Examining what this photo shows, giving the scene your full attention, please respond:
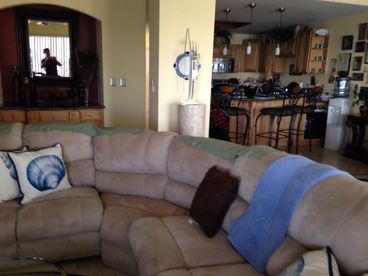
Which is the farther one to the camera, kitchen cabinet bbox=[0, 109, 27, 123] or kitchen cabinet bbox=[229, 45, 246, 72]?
kitchen cabinet bbox=[229, 45, 246, 72]

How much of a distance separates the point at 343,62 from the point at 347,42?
36 cm

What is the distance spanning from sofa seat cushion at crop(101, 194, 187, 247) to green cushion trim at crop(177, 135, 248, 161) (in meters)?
0.50

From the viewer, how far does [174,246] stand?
6.12 feet

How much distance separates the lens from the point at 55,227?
2250 millimetres

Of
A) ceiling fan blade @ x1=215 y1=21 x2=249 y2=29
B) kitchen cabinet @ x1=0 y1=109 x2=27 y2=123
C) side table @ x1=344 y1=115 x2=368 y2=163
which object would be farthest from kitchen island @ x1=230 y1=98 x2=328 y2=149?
kitchen cabinet @ x1=0 y1=109 x2=27 y2=123

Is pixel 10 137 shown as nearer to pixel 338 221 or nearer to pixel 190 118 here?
pixel 190 118

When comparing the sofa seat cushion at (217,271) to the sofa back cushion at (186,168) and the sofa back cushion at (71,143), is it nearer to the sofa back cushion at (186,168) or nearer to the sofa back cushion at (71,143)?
the sofa back cushion at (186,168)

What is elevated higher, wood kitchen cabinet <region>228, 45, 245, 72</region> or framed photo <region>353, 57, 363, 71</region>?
wood kitchen cabinet <region>228, 45, 245, 72</region>

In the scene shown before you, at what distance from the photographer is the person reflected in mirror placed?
4.98 m

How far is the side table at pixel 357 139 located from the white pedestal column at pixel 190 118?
125 inches

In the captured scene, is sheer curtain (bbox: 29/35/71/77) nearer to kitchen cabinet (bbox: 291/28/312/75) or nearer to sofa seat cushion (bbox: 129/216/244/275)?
sofa seat cushion (bbox: 129/216/244/275)

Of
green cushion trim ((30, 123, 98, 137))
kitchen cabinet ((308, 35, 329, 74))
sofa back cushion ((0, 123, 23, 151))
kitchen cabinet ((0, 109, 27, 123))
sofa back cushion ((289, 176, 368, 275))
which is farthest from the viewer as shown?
kitchen cabinet ((308, 35, 329, 74))

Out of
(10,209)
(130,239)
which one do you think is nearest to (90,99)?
(10,209)

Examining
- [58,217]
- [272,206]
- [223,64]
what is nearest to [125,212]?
[58,217]
